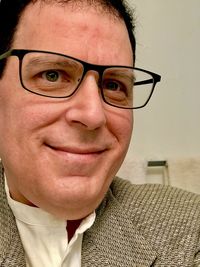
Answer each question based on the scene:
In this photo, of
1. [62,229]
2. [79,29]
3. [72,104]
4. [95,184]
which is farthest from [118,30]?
[62,229]

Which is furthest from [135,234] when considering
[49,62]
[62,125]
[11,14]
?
[11,14]

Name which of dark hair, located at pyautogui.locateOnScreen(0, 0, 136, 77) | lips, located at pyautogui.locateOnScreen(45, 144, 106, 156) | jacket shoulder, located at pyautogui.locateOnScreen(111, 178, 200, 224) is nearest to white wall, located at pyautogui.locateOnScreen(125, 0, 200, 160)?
jacket shoulder, located at pyautogui.locateOnScreen(111, 178, 200, 224)

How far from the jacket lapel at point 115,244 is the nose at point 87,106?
0.24 meters

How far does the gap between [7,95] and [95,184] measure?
0.24 metres

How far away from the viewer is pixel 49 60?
66 centimetres

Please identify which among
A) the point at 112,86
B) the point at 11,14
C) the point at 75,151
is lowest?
the point at 75,151

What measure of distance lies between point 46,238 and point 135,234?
19 cm

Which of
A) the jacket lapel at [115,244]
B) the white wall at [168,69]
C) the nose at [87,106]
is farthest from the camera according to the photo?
the white wall at [168,69]

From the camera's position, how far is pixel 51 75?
686 millimetres

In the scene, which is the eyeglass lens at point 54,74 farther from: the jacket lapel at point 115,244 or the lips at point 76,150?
the jacket lapel at point 115,244

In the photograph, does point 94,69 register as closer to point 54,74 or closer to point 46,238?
point 54,74

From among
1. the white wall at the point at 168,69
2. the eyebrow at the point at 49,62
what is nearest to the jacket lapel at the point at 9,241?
the eyebrow at the point at 49,62

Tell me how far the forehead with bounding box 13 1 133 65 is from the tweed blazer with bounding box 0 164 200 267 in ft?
1.07

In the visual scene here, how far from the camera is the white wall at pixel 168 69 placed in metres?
1.33
